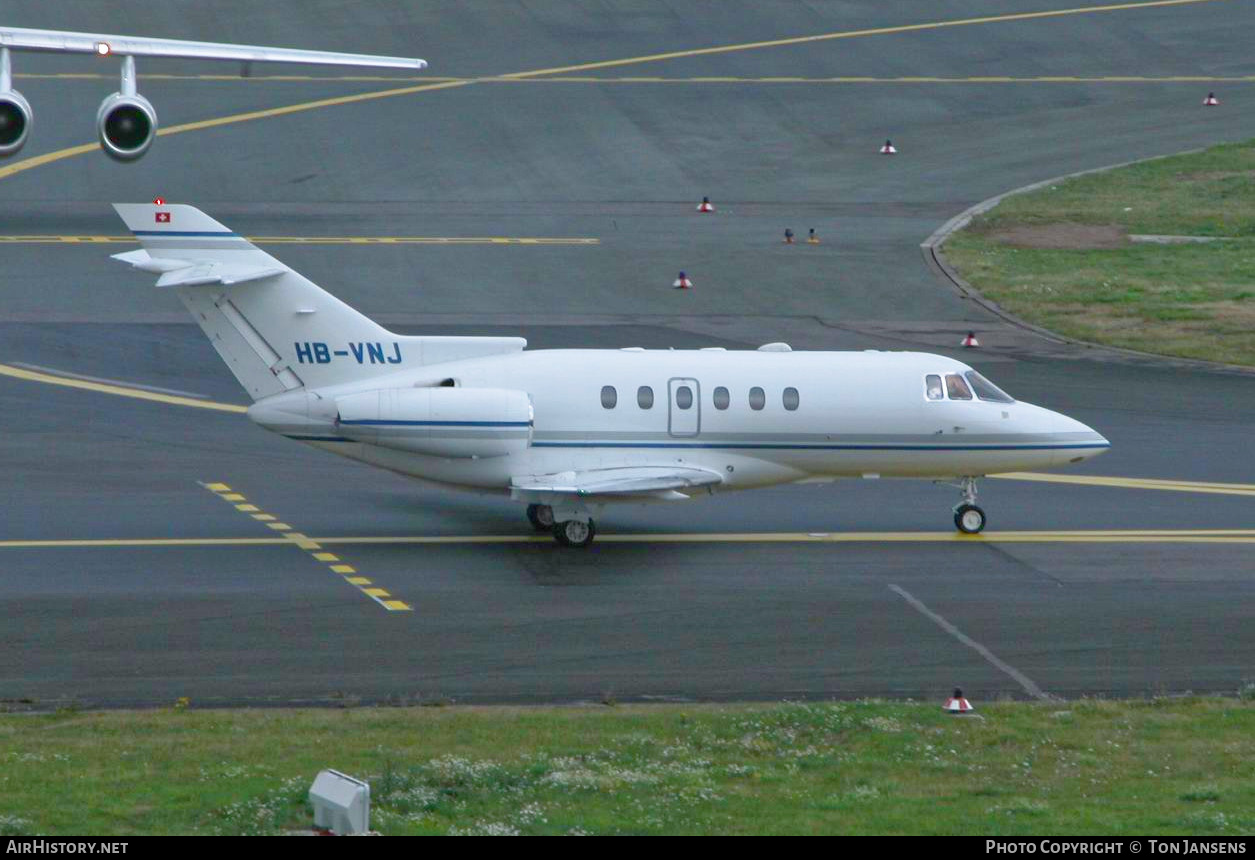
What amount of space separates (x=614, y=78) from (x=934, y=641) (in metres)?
41.9

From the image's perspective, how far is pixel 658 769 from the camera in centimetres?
1503

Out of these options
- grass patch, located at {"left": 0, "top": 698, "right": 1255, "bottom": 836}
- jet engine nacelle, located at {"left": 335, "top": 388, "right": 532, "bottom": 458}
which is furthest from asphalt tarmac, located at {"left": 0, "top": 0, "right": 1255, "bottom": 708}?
jet engine nacelle, located at {"left": 335, "top": 388, "right": 532, "bottom": 458}

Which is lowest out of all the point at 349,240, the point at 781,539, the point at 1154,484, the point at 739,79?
the point at 781,539

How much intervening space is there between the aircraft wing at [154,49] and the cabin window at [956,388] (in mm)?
11858

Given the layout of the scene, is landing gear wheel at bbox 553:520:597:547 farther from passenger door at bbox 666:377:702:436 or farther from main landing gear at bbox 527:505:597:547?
passenger door at bbox 666:377:702:436

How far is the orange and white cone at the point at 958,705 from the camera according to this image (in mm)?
18094

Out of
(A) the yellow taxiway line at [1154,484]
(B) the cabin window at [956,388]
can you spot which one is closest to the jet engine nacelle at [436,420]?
(B) the cabin window at [956,388]

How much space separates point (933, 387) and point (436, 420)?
7.38 meters

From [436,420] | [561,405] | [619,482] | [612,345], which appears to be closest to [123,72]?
[436,420]

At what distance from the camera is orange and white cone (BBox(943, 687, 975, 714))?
59.4 ft

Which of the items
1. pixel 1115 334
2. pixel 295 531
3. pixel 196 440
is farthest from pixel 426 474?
pixel 1115 334

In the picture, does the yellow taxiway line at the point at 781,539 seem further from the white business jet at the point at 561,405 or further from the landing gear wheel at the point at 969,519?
the white business jet at the point at 561,405

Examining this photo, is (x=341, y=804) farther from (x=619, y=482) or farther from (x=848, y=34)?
(x=848, y=34)

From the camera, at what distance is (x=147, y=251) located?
2483 centimetres
